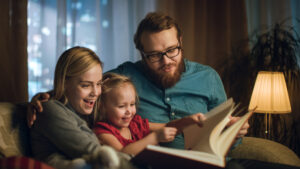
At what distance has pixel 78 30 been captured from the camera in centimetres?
241

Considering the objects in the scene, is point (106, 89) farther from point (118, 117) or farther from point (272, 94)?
point (272, 94)

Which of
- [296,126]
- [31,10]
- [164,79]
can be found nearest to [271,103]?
[296,126]

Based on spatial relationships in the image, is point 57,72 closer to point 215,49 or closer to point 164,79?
point 164,79

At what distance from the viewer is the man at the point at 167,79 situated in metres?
1.67

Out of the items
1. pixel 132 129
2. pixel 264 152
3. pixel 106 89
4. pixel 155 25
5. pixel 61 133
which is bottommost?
pixel 264 152

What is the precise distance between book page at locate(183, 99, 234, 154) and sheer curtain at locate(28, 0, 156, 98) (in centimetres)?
140

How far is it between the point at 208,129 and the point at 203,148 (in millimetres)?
82

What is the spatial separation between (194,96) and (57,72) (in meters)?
0.84

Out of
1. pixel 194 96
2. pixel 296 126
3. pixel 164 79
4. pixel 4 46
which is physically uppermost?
pixel 4 46

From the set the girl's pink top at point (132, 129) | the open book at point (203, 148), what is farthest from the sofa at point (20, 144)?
the open book at point (203, 148)

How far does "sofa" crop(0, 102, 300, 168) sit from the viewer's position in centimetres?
120

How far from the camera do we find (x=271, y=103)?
2.24m

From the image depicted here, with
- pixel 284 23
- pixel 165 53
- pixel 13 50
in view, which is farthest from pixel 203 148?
pixel 284 23

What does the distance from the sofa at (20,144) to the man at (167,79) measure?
14.9 inches
